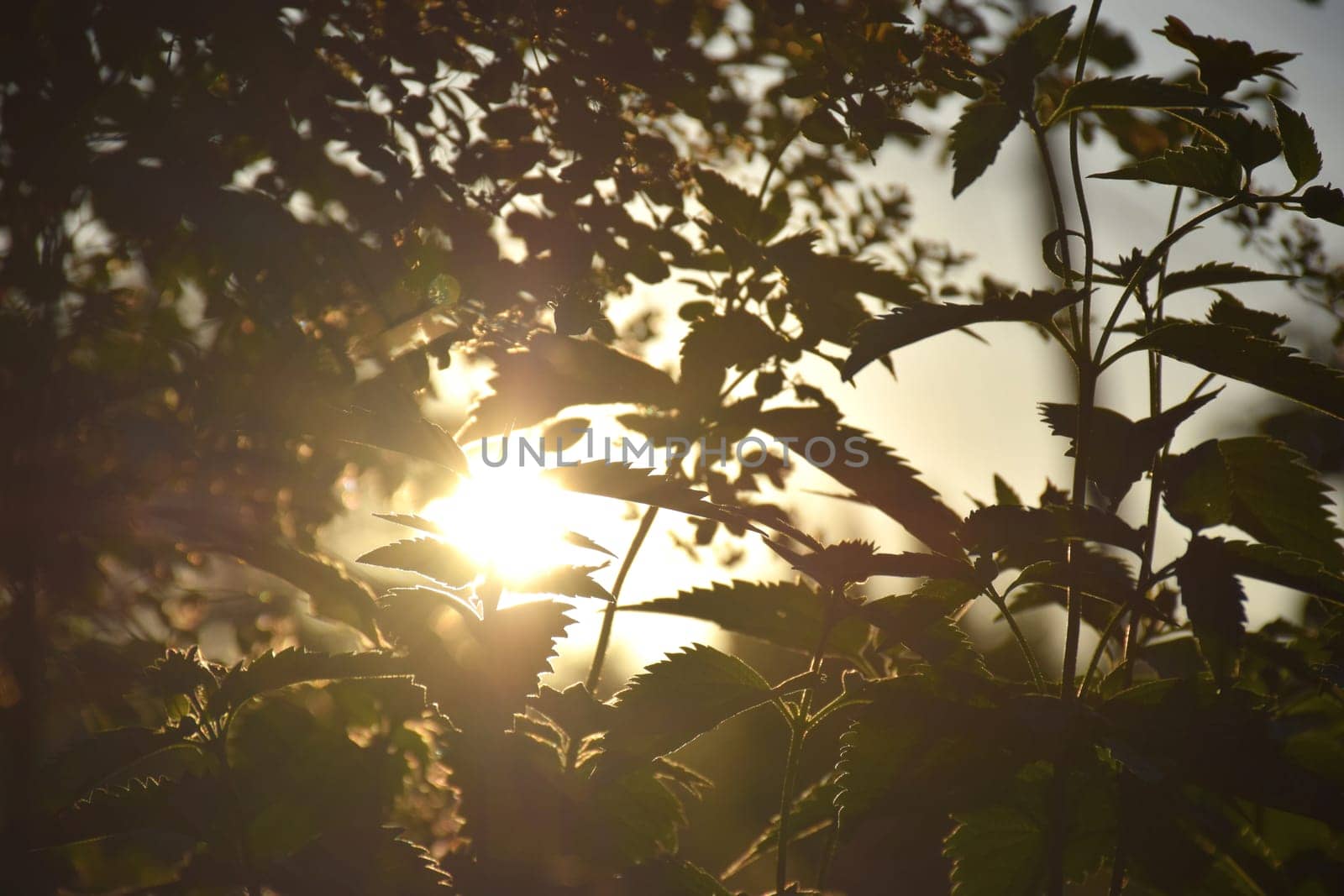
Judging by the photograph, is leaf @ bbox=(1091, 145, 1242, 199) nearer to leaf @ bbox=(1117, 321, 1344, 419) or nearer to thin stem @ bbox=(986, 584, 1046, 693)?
leaf @ bbox=(1117, 321, 1344, 419)

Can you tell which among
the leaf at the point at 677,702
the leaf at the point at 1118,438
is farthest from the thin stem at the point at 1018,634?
the leaf at the point at 677,702

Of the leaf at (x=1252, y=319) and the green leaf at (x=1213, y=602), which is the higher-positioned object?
the leaf at (x=1252, y=319)

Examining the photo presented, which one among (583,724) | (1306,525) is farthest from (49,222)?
(1306,525)

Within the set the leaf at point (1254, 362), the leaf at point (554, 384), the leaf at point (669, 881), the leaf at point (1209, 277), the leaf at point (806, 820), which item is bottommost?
A: the leaf at point (669, 881)

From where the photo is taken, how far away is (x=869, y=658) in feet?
5.05

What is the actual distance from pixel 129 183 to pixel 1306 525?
1.92 metres

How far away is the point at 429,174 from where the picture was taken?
162cm

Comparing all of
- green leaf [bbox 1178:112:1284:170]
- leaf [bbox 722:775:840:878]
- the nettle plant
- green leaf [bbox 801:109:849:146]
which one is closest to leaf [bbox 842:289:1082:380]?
the nettle plant

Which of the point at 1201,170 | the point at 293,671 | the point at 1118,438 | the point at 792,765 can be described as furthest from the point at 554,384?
the point at 1201,170

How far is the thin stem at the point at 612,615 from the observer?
4.94 feet

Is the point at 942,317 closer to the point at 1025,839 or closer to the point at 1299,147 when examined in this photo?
the point at 1299,147

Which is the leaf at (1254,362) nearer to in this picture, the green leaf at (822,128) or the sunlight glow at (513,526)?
the green leaf at (822,128)

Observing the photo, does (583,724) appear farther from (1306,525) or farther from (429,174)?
(1306,525)

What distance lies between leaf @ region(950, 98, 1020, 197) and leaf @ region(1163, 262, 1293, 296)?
347 mm
